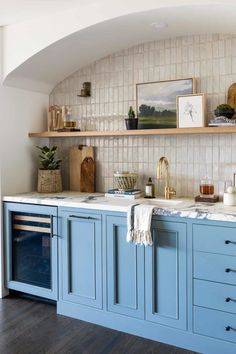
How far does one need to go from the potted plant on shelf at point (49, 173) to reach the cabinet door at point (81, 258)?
22.9 inches

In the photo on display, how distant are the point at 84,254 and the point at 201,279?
0.91m

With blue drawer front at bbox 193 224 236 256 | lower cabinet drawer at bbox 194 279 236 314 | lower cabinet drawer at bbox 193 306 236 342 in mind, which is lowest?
lower cabinet drawer at bbox 193 306 236 342

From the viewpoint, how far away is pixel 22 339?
2.54 metres

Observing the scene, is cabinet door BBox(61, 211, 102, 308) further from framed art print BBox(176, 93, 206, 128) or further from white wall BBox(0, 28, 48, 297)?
framed art print BBox(176, 93, 206, 128)

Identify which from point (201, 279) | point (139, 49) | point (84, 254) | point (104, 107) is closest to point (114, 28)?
point (139, 49)

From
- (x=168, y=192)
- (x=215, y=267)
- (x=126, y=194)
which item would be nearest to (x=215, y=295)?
(x=215, y=267)

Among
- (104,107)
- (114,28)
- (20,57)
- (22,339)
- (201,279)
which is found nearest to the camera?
(201,279)

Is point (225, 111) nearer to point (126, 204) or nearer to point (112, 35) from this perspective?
point (126, 204)

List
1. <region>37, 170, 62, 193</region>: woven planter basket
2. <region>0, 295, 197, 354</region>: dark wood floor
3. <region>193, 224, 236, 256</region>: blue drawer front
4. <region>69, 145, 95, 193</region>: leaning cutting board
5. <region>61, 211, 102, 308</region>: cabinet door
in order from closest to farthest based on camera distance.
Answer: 1. <region>193, 224, 236, 256</region>: blue drawer front
2. <region>0, 295, 197, 354</region>: dark wood floor
3. <region>61, 211, 102, 308</region>: cabinet door
4. <region>37, 170, 62, 193</region>: woven planter basket
5. <region>69, 145, 95, 193</region>: leaning cutting board

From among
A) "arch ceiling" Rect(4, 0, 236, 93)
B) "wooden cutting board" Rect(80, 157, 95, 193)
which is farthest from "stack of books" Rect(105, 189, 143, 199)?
"arch ceiling" Rect(4, 0, 236, 93)

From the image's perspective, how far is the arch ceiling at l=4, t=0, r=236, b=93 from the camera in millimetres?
2500

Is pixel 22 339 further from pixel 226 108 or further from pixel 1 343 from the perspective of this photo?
pixel 226 108

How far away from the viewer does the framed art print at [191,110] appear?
2.84 metres

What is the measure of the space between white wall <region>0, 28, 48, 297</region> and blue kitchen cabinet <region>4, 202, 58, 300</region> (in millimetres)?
124
